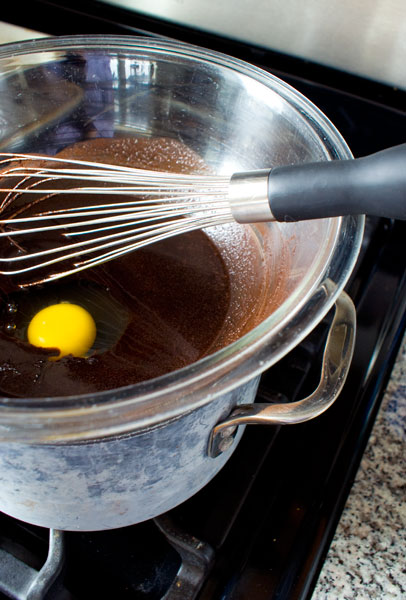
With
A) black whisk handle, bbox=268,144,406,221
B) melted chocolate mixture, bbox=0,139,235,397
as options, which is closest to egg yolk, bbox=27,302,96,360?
melted chocolate mixture, bbox=0,139,235,397

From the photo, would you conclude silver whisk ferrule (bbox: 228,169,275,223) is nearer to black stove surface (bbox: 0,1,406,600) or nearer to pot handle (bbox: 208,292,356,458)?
pot handle (bbox: 208,292,356,458)

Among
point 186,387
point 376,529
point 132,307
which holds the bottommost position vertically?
point 376,529

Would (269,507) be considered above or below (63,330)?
below

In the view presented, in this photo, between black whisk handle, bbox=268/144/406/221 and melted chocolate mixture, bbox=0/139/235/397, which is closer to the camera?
black whisk handle, bbox=268/144/406/221

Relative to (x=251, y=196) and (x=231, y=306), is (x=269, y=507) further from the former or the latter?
(x=251, y=196)

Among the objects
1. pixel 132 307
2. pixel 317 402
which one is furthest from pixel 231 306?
pixel 317 402

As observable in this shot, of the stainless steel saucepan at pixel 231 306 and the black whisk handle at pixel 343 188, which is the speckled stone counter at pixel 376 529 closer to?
the stainless steel saucepan at pixel 231 306

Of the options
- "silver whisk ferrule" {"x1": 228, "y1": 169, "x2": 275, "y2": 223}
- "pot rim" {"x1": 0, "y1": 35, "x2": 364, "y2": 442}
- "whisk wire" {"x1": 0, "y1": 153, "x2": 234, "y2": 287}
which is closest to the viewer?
"pot rim" {"x1": 0, "y1": 35, "x2": 364, "y2": 442}
